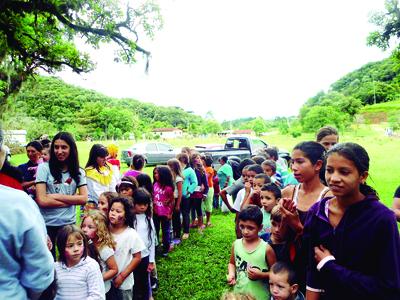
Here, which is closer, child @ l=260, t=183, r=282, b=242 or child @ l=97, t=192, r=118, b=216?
child @ l=260, t=183, r=282, b=242

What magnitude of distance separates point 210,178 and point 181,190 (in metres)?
1.89

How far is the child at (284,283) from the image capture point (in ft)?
7.59

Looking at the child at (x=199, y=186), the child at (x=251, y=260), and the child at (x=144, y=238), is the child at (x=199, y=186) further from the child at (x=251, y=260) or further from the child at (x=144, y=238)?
the child at (x=251, y=260)

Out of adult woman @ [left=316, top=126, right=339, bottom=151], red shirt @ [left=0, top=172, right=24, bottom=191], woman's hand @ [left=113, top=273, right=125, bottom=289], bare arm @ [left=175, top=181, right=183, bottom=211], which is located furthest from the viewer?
bare arm @ [left=175, top=181, right=183, bottom=211]

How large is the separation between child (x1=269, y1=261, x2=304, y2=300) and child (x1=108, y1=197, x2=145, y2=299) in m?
1.41

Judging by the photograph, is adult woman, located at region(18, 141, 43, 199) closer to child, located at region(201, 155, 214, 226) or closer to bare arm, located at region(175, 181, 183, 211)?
bare arm, located at region(175, 181, 183, 211)

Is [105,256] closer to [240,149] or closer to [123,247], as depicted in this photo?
[123,247]

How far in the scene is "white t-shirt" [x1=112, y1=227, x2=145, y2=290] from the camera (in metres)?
3.05

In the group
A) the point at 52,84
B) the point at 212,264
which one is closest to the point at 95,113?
the point at 52,84

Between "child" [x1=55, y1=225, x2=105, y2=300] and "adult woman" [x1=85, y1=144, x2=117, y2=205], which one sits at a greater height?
"adult woman" [x1=85, y1=144, x2=117, y2=205]

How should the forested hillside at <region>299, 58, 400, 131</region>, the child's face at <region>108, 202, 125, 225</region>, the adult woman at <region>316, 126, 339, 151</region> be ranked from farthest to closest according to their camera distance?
Answer: the forested hillside at <region>299, 58, 400, 131</region> < the adult woman at <region>316, 126, 339, 151</region> < the child's face at <region>108, 202, 125, 225</region>

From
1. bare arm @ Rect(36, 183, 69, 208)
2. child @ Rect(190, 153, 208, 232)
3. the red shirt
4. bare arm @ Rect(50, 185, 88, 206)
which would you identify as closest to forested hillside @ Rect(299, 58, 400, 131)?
child @ Rect(190, 153, 208, 232)

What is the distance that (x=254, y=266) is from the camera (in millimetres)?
2611

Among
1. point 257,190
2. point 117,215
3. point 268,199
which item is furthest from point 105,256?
point 257,190
